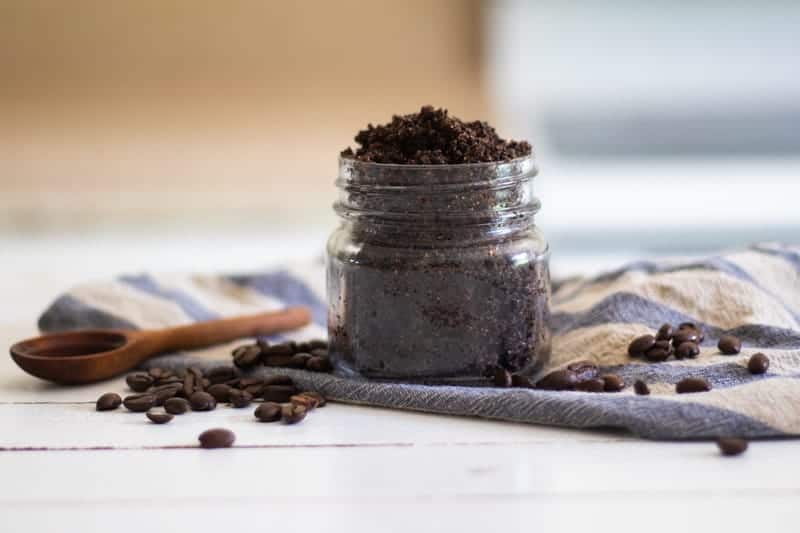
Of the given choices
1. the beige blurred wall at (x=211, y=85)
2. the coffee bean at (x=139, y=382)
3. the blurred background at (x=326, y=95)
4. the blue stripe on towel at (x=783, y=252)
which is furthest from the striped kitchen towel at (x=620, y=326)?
the beige blurred wall at (x=211, y=85)

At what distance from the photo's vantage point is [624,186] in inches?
144

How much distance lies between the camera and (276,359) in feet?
4.85

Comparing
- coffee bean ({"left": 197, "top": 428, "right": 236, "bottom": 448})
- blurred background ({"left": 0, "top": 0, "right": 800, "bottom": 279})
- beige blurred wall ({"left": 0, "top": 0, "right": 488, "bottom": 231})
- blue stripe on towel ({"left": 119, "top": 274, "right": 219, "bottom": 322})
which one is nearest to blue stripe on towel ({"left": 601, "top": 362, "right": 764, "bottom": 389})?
coffee bean ({"left": 197, "top": 428, "right": 236, "bottom": 448})

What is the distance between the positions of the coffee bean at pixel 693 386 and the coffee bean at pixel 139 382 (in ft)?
2.10

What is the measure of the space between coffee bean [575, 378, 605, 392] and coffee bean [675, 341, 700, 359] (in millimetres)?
151

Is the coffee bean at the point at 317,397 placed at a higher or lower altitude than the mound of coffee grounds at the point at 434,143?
lower

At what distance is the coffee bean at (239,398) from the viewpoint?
1348mm

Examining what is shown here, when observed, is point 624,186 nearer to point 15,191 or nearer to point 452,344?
point 15,191

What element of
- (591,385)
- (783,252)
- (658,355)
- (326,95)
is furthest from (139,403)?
(326,95)

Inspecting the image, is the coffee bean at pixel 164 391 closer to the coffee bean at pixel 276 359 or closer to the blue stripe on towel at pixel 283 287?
the coffee bean at pixel 276 359

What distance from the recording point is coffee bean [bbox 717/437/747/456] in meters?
1.13

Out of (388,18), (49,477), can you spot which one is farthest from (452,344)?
(388,18)

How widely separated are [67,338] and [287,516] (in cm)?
64

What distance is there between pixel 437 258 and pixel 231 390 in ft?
0.96
